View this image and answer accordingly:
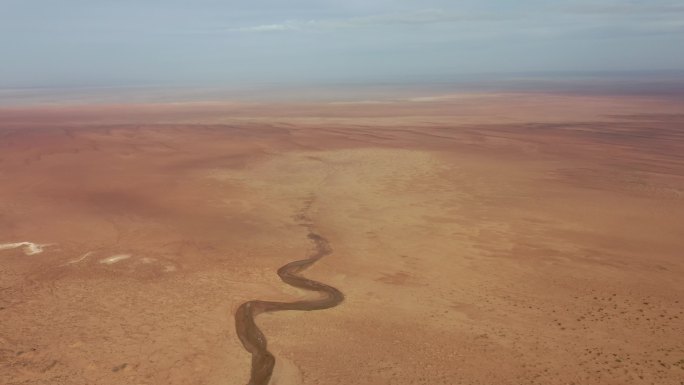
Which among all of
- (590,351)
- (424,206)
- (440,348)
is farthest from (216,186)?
(590,351)

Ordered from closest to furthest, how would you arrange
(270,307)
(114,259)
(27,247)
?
(270,307) → (114,259) → (27,247)

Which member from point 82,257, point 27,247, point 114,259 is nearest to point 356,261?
point 114,259

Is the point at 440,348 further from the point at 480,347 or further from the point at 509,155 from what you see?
the point at 509,155

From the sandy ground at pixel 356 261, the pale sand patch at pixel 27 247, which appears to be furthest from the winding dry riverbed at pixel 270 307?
the pale sand patch at pixel 27 247

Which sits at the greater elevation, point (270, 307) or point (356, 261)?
point (356, 261)

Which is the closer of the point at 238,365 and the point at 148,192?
the point at 238,365

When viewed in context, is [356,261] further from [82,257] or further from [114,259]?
[82,257]
